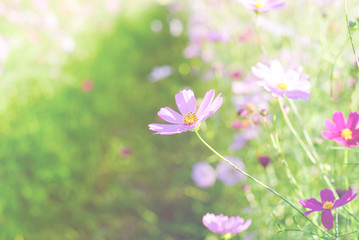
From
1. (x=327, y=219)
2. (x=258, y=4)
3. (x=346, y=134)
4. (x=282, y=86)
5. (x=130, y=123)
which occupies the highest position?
(x=130, y=123)

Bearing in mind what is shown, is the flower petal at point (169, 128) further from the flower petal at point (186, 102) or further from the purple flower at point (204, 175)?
the purple flower at point (204, 175)

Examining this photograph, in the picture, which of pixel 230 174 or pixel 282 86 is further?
pixel 230 174

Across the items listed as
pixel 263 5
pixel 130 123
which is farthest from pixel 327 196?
pixel 130 123

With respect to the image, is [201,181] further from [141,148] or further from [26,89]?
[26,89]

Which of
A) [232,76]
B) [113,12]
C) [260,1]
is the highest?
[113,12]

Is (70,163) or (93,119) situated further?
(93,119)

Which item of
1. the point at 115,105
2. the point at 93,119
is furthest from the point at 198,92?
the point at 93,119

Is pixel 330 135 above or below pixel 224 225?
above

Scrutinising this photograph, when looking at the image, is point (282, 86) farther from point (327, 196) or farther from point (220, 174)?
point (220, 174)
